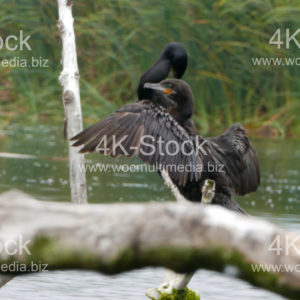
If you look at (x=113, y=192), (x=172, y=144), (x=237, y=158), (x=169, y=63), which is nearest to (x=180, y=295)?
(x=172, y=144)

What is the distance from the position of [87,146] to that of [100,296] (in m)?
1.31

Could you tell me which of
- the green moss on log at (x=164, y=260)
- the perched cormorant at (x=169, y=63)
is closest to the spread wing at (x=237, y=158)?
the perched cormorant at (x=169, y=63)

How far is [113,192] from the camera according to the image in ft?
29.9

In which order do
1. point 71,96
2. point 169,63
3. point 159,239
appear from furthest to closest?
point 169,63 < point 71,96 < point 159,239

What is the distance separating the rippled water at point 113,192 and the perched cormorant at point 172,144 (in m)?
0.70

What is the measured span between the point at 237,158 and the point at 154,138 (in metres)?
0.89

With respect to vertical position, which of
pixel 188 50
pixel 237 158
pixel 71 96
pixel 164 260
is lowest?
pixel 164 260

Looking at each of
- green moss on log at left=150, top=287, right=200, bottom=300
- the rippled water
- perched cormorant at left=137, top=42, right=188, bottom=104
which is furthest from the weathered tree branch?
perched cormorant at left=137, top=42, right=188, bottom=104

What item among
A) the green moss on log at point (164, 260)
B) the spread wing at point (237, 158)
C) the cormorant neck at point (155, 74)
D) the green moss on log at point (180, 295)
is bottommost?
the green moss on log at point (180, 295)

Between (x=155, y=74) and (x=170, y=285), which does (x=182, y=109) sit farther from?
(x=155, y=74)

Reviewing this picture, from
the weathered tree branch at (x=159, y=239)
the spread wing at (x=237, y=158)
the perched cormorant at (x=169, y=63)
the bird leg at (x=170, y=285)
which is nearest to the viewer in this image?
the weathered tree branch at (x=159, y=239)

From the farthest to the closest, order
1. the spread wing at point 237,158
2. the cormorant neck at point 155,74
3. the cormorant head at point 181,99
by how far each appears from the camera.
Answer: the cormorant neck at point 155,74 → the spread wing at point 237,158 → the cormorant head at point 181,99

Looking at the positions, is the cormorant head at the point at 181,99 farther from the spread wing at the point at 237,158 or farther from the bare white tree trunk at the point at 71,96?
the bare white tree trunk at the point at 71,96

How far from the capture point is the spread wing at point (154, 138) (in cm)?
519
